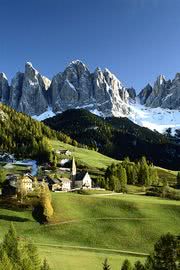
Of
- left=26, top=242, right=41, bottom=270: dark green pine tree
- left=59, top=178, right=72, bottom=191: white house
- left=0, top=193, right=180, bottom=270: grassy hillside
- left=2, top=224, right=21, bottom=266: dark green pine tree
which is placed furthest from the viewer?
left=59, top=178, right=72, bottom=191: white house

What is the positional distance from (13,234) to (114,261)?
2650cm

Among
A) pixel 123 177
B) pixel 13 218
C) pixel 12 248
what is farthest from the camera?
pixel 123 177

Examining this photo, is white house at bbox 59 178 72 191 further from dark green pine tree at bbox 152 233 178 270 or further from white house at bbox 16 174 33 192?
dark green pine tree at bbox 152 233 178 270

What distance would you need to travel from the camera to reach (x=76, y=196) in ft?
417

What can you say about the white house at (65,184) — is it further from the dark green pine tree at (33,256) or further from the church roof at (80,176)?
the dark green pine tree at (33,256)

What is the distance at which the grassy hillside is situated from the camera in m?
91.2

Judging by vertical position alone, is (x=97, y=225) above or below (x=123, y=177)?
below

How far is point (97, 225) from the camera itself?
345 ft

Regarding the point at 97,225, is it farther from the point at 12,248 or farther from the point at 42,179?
the point at 42,179

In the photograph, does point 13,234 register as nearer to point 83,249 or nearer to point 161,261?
point 161,261

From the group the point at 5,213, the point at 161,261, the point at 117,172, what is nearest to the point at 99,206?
the point at 5,213

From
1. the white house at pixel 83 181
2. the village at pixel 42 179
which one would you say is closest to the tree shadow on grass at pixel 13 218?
the village at pixel 42 179

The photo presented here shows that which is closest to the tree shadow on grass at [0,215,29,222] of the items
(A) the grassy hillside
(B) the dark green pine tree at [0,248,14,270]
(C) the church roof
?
(A) the grassy hillside

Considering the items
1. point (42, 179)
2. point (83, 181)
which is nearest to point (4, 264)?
point (42, 179)
